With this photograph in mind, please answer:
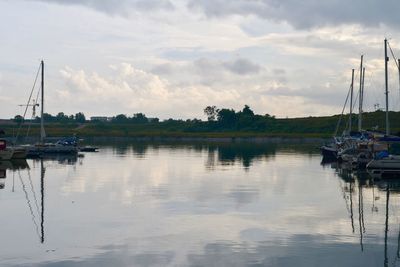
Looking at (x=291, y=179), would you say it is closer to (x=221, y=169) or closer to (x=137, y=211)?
(x=221, y=169)

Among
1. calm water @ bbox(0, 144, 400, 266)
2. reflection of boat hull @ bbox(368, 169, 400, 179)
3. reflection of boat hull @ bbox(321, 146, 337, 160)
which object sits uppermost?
reflection of boat hull @ bbox(321, 146, 337, 160)

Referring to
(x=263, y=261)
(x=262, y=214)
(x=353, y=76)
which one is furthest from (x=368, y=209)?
(x=353, y=76)

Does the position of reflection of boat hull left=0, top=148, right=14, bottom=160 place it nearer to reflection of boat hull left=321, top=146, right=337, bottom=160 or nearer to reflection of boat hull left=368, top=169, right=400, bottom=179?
reflection of boat hull left=368, top=169, right=400, bottom=179

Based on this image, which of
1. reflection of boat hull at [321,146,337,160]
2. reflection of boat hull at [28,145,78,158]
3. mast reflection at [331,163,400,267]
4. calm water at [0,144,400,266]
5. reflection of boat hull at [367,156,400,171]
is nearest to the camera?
calm water at [0,144,400,266]

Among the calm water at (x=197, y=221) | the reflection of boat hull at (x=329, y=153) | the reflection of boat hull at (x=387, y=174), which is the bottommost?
the calm water at (x=197, y=221)

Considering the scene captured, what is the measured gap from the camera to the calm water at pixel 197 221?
83.9ft

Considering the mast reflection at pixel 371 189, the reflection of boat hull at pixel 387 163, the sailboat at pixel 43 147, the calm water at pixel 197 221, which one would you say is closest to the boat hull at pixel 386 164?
the reflection of boat hull at pixel 387 163

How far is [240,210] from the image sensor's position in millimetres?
38562

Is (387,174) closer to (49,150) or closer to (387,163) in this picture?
(387,163)

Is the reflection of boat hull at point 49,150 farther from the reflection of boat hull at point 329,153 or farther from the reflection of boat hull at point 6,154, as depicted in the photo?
the reflection of boat hull at point 329,153

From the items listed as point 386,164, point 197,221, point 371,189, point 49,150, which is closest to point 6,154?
point 49,150

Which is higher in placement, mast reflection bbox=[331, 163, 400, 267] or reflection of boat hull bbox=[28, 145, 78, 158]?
reflection of boat hull bbox=[28, 145, 78, 158]

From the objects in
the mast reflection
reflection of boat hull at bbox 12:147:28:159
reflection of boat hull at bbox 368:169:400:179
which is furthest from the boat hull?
reflection of boat hull at bbox 12:147:28:159

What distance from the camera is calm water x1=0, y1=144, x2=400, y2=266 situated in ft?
83.9
